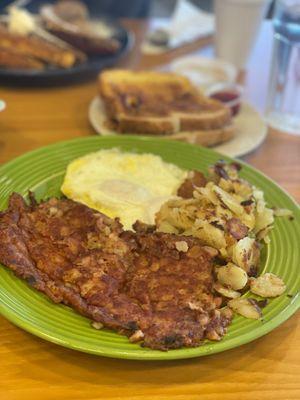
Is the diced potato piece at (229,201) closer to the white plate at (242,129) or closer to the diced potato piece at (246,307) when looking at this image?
the diced potato piece at (246,307)

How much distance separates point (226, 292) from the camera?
143cm

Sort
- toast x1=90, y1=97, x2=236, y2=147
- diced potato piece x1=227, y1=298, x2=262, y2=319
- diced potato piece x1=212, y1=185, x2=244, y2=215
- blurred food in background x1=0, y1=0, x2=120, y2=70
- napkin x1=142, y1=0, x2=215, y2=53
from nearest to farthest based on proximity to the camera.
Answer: diced potato piece x1=227, y1=298, x2=262, y2=319, diced potato piece x1=212, y1=185, x2=244, y2=215, toast x1=90, y1=97, x2=236, y2=147, blurred food in background x1=0, y1=0, x2=120, y2=70, napkin x1=142, y1=0, x2=215, y2=53

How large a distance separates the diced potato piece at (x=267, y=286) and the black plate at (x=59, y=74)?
171cm

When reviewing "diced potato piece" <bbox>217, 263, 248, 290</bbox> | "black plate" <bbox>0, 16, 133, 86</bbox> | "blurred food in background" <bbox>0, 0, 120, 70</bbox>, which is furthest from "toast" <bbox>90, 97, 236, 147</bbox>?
"diced potato piece" <bbox>217, 263, 248, 290</bbox>

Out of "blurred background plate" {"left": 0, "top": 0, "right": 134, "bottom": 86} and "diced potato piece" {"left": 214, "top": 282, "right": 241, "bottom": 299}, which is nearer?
"diced potato piece" {"left": 214, "top": 282, "right": 241, "bottom": 299}

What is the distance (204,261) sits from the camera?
57.6 inches

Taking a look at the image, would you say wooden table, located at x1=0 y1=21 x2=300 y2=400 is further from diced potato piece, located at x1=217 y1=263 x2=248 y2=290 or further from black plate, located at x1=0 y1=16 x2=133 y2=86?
black plate, located at x1=0 y1=16 x2=133 y2=86

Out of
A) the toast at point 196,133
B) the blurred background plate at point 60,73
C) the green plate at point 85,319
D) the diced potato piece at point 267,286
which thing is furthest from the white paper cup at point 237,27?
the diced potato piece at point 267,286

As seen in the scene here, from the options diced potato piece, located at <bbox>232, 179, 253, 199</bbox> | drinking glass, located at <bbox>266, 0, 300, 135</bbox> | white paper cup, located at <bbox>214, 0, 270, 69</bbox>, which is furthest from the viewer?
white paper cup, located at <bbox>214, 0, 270, 69</bbox>

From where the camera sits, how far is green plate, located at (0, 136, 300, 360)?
4.13 feet

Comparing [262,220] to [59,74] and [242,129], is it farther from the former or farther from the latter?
[59,74]

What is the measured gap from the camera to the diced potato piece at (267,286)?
4.71 ft

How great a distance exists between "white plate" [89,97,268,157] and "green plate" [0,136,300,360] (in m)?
0.27

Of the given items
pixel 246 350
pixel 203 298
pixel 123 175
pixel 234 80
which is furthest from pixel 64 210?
pixel 234 80
